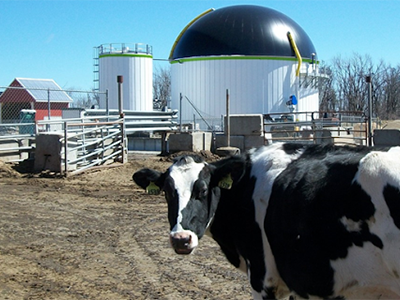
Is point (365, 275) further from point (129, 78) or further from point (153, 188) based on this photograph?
point (129, 78)

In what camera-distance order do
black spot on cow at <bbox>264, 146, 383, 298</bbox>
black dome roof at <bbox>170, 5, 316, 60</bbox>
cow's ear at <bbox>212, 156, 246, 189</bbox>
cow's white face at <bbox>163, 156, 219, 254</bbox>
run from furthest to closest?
black dome roof at <bbox>170, 5, 316, 60</bbox>, cow's ear at <bbox>212, 156, 246, 189</bbox>, cow's white face at <bbox>163, 156, 219, 254</bbox>, black spot on cow at <bbox>264, 146, 383, 298</bbox>

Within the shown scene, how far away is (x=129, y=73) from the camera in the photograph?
111 feet

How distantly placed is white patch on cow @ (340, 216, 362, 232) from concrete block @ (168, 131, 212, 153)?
15049 mm

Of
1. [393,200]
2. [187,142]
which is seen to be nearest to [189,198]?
[393,200]

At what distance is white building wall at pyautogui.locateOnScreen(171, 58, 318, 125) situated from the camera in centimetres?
3275

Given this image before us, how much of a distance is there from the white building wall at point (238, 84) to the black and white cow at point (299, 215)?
27.8 metres

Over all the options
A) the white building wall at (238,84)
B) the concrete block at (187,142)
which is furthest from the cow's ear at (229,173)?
the white building wall at (238,84)

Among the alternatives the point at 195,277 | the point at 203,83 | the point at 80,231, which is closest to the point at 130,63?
the point at 203,83

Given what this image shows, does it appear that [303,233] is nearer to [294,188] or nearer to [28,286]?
[294,188]

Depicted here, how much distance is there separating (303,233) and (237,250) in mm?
851

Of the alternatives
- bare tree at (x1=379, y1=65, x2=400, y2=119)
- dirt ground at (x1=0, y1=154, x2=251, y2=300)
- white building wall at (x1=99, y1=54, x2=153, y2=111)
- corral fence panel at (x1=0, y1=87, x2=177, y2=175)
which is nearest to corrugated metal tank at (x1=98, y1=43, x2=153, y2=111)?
white building wall at (x1=99, y1=54, x2=153, y2=111)

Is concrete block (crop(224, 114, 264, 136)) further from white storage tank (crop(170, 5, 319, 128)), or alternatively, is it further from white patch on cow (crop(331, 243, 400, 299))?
white patch on cow (crop(331, 243, 400, 299))

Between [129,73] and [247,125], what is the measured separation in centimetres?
1570

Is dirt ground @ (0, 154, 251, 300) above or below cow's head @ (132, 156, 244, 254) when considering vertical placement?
below
